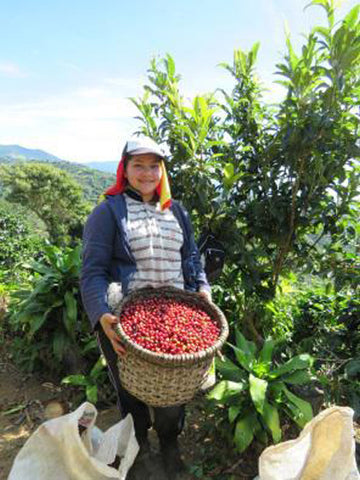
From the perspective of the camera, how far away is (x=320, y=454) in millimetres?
1854

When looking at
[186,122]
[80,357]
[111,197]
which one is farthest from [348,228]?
[80,357]

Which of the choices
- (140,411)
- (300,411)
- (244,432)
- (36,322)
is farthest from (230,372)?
(36,322)

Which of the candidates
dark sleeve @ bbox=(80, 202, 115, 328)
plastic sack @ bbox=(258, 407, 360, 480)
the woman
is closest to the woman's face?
the woman

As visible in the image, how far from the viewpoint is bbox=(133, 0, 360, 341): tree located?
8.83 ft

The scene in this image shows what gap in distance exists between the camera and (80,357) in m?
3.43

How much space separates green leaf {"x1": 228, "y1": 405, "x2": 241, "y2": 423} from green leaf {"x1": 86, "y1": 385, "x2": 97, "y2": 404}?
1149 millimetres

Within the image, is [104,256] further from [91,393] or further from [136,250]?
[91,393]

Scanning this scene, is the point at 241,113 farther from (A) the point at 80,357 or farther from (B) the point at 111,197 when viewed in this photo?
(A) the point at 80,357

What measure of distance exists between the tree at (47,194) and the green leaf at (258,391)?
102 feet

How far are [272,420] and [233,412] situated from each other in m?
0.24

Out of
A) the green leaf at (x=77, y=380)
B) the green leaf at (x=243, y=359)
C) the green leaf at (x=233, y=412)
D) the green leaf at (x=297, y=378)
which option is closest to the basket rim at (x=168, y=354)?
the green leaf at (x=243, y=359)

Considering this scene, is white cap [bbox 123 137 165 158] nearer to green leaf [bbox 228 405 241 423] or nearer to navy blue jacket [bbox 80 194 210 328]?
navy blue jacket [bbox 80 194 210 328]

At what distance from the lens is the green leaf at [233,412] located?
7.67 feet

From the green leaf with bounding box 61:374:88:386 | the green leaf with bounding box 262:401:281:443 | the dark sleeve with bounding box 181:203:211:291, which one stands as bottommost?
the green leaf with bounding box 61:374:88:386
